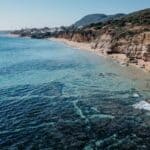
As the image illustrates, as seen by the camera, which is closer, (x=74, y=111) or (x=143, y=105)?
(x=74, y=111)

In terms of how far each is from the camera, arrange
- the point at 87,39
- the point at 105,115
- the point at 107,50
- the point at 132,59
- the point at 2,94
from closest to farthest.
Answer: the point at 105,115 → the point at 2,94 → the point at 132,59 → the point at 107,50 → the point at 87,39

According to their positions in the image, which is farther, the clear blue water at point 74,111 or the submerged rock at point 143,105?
the submerged rock at point 143,105

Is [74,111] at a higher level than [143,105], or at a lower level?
lower

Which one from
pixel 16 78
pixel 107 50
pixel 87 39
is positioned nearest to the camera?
pixel 16 78

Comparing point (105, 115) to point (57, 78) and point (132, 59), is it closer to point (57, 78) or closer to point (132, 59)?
point (57, 78)

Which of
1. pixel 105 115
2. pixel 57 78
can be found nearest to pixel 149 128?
pixel 105 115

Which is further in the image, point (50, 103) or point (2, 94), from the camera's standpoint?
point (2, 94)

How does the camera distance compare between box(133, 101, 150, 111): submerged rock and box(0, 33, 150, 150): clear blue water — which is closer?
box(0, 33, 150, 150): clear blue water

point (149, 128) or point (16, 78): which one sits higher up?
point (149, 128)
